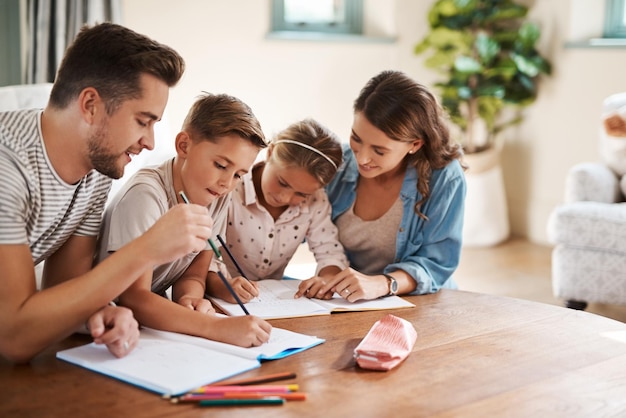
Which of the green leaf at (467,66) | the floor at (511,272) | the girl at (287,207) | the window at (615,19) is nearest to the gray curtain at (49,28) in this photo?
the floor at (511,272)

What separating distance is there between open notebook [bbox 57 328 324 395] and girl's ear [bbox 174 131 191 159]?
49 centimetres

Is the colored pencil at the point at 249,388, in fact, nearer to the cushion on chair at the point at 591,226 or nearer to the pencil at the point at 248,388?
the pencil at the point at 248,388

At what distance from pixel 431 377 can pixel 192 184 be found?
0.75 meters

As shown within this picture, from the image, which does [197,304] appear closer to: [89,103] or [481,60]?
[89,103]

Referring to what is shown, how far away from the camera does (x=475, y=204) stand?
5.16m

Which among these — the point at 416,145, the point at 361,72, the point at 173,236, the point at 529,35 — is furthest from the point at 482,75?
the point at 173,236

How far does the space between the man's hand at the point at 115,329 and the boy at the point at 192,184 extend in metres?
0.18

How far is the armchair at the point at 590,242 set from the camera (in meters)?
3.63

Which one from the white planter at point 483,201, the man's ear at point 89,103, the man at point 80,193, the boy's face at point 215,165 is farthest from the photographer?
the white planter at point 483,201

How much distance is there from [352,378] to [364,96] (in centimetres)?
109

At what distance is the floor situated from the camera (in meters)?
4.11

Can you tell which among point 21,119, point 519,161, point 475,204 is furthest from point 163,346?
point 519,161

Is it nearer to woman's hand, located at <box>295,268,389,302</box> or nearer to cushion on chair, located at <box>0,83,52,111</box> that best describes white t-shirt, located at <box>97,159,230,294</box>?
woman's hand, located at <box>295,268,389,302</box>

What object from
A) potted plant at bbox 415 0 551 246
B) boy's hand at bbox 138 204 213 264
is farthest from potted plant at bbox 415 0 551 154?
boy's hand at bbox 138 204 213 264
